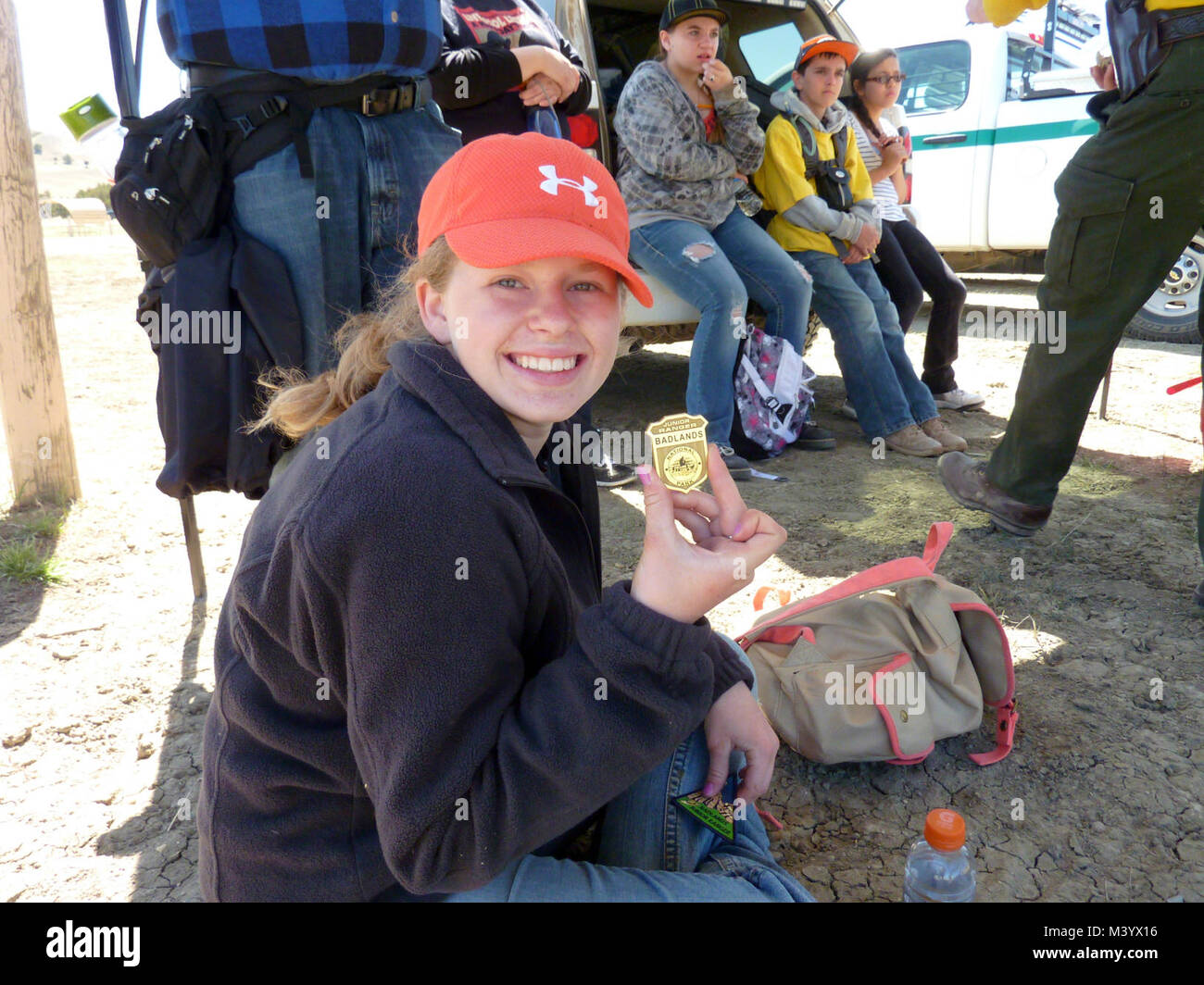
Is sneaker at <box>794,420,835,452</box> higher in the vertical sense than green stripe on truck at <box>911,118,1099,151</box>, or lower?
lower

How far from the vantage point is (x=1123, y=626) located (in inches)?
107

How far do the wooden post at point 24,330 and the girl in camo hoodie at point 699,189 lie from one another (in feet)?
7.63

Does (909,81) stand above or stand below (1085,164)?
above

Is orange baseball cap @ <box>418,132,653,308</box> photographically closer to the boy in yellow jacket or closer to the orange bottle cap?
the orange bottle cap

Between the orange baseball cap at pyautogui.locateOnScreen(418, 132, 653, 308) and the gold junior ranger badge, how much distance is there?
19 cm

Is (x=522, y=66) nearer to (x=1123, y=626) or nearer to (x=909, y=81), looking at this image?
(x=1123, y=626)

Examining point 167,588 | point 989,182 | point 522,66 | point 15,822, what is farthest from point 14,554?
point 989,182

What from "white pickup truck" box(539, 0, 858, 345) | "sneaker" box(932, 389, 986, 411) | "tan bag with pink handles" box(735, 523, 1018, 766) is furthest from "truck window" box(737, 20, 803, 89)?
"tan bag with pink handles" box(735, 523, 1018, 766)

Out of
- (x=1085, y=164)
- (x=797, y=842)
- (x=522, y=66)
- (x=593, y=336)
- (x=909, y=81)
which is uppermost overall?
(x=909, y=81)

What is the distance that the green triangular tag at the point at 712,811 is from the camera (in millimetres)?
1539

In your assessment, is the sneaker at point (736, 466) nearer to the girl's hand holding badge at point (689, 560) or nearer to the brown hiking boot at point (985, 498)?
the brown hiking boot at point (985, 498)

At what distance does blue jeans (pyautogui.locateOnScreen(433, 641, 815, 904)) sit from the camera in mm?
1326

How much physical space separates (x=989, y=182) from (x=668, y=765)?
7.23 m

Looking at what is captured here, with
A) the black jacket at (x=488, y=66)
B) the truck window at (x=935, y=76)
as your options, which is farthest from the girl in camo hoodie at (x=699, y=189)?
the truck window at (x=935, y=76)
